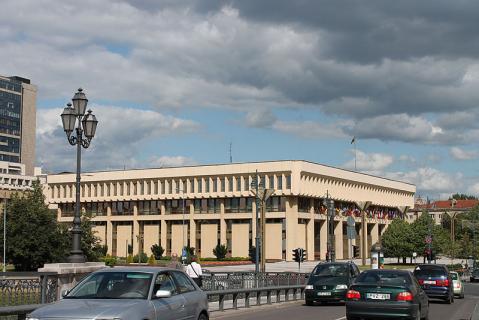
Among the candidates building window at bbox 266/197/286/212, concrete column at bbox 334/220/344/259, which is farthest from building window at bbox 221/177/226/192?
concrete column at bbox 334/220/344/259

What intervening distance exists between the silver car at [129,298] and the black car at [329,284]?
49.4 ft

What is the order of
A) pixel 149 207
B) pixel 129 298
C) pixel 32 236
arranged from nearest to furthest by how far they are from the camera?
pixel 129 298 < pixel 32 236 < pixel 149 207

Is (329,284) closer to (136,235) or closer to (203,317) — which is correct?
(203,317)

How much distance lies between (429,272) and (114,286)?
71.4ft

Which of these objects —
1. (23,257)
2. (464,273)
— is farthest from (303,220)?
(23,257)

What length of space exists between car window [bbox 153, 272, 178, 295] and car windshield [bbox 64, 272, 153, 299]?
166mm

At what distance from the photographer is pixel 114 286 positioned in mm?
11680

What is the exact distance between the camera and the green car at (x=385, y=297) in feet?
58.0

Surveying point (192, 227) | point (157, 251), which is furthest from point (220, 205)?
point (157, 251)

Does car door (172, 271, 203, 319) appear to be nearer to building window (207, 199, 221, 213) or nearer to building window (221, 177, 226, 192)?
building window (221, 177, 226, 192)

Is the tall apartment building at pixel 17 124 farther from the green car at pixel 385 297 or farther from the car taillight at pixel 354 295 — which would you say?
the green car at pixel 385 297

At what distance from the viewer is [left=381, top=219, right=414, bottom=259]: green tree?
4230 inches

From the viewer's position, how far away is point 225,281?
3170 centimetres

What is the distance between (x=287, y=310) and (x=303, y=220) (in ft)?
262
